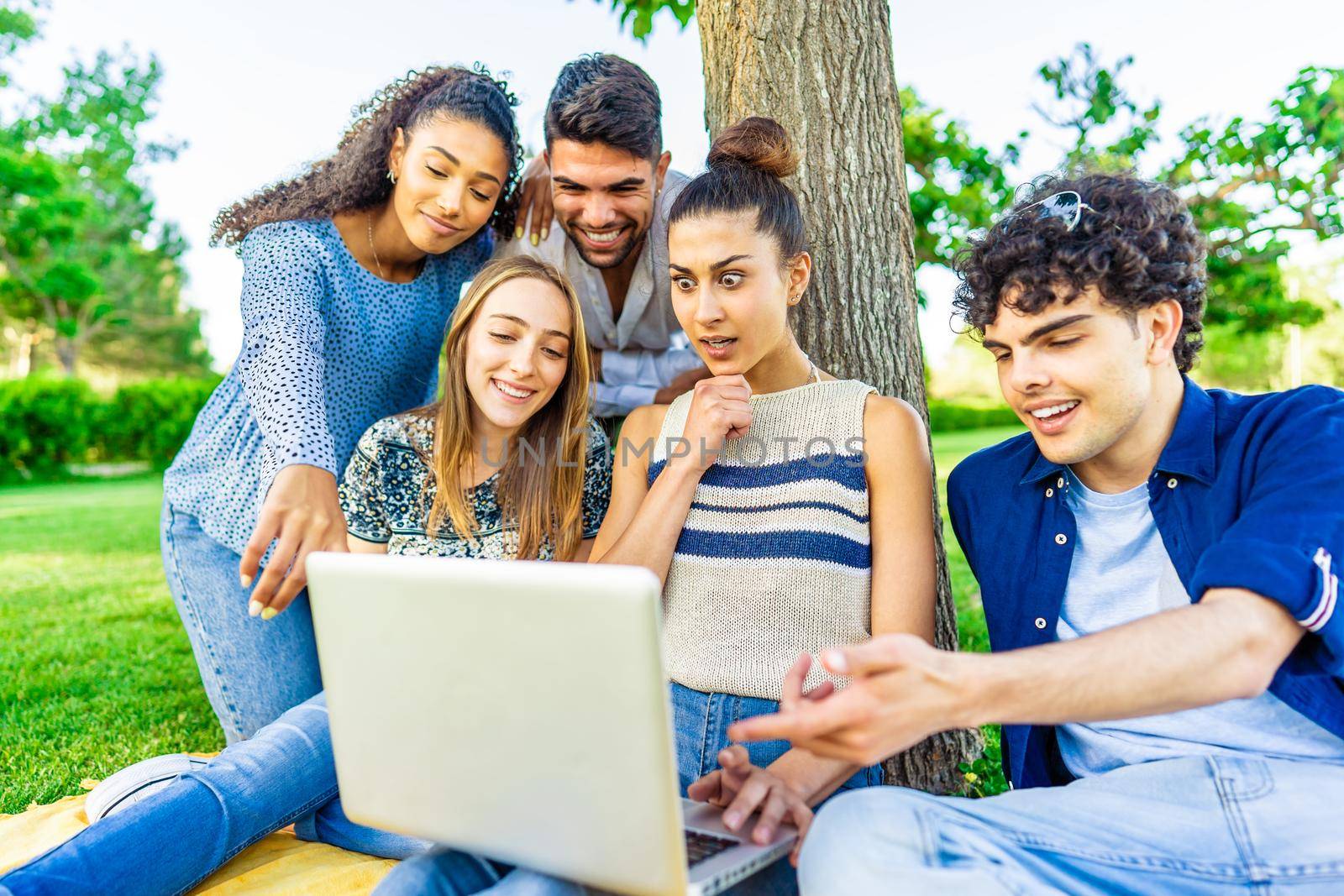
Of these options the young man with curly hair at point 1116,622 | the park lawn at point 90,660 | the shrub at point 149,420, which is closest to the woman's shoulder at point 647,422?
the young man with curly hair at point 1116,622

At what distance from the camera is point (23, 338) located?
111ft

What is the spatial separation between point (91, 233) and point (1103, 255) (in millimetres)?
35022

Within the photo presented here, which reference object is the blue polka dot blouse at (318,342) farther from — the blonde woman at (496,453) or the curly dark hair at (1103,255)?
the curly dark hair at (1103,255)

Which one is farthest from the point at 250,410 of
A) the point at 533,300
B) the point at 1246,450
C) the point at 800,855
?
the point at 1246,450

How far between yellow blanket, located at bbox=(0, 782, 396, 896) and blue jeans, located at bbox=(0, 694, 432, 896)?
55 millimetres

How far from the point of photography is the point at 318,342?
2.83 m

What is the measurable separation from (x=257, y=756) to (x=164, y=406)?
19419 millimetres

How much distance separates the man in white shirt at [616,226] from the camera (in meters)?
2.98

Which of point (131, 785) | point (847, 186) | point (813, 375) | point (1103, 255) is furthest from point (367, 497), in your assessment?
point (1103, 255)

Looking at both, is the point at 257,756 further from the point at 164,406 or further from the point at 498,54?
the point at 164,406

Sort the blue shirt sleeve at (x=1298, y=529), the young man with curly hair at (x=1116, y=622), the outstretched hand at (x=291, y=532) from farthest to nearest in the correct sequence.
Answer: the outstretched hand at (x=291, y=532) → the blue shirt sleeve at (x=1298, y=529) → the young man with curly hair at (x=1116, y=622)

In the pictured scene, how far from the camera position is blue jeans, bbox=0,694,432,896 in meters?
1.90

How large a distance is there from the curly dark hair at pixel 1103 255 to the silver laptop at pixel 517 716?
1.14 m

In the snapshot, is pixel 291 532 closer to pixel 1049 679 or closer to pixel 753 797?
pixel 753 797
